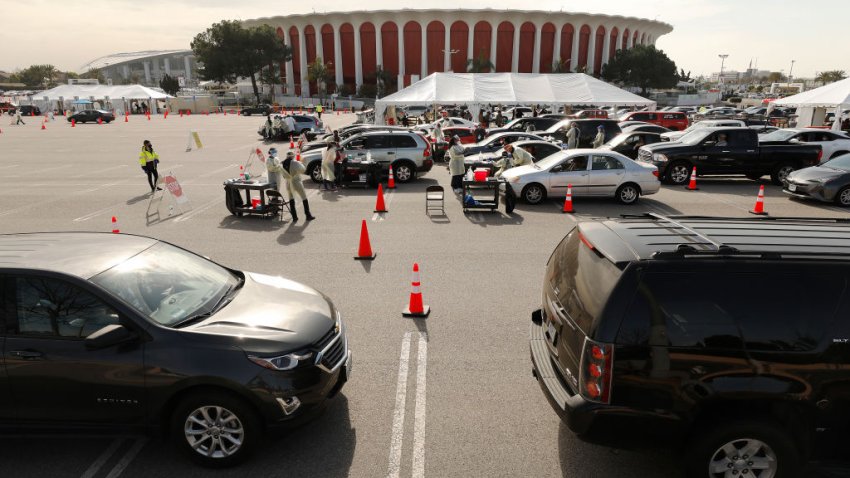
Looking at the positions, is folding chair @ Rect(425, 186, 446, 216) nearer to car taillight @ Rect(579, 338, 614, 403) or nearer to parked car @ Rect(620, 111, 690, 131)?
car taillight @ Rect(579, 338, 614, 403)

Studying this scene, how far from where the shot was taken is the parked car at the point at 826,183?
14156 mm

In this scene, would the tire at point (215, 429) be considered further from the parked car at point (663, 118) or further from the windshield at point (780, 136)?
the parked car at point (663, 118)

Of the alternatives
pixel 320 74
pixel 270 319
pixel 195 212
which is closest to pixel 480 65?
pixel 320 74

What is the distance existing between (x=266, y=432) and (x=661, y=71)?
102 metres

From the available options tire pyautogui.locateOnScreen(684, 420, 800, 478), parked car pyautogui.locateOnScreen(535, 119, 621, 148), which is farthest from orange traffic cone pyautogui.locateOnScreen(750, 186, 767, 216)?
tire pyautogui.locateOnScreen(684, 420, 800, 478)

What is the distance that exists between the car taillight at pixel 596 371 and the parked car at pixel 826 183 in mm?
14313

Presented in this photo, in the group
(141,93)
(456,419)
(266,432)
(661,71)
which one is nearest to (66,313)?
(266,432)

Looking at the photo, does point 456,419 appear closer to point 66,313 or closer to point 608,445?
point 608,445

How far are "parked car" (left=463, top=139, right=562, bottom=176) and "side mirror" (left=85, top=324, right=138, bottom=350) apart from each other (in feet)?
47.6

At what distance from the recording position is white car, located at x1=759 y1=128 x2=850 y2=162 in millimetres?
19656

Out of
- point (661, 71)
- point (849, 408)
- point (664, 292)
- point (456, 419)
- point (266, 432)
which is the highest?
point (661, 71)

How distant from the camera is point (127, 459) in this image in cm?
440

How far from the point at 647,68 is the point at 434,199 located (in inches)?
3632

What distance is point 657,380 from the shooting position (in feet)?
12.0
